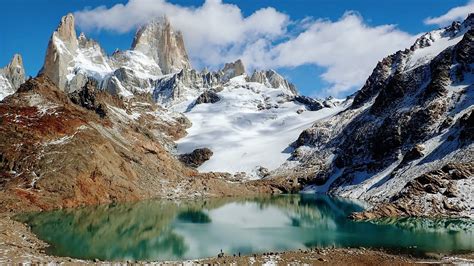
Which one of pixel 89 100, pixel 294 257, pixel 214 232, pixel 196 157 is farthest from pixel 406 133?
pixel 89 100

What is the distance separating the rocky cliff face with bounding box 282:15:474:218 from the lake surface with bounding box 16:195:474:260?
16765 millimetres

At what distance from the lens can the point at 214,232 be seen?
64.7 meters

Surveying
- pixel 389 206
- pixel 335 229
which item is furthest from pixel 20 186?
pixel 389 206

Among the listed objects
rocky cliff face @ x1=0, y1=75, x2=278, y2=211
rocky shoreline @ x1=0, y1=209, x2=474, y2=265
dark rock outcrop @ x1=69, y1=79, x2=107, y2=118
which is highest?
dark rock outcrop @ x1=69, y1=79, x2=107, y2=118

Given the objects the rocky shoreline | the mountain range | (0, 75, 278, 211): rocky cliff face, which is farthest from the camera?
(0, 75, 278, 211): rocky cliff face

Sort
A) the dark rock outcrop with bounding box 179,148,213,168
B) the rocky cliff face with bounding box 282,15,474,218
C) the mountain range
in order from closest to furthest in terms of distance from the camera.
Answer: the mountain range < the rocky cliff face with bounding box 282,15,474,218 < the dark rock outcrop with bounding box 179,148,213,168

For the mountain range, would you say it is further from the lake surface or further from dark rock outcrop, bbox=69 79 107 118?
the lake surface

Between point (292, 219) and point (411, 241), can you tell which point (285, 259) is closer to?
point (411, 241)

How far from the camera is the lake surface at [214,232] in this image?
5028 cm

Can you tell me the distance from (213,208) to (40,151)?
117ft

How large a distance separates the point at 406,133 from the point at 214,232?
77191mm

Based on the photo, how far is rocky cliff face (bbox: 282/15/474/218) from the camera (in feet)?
330

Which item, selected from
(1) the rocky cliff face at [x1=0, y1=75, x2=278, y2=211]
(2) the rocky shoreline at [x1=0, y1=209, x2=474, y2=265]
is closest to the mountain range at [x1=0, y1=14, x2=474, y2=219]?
(1) the rocky cliff face at [x1=0, y1=75, x2=278, y2=211]

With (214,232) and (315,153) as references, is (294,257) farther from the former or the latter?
(315,153)
